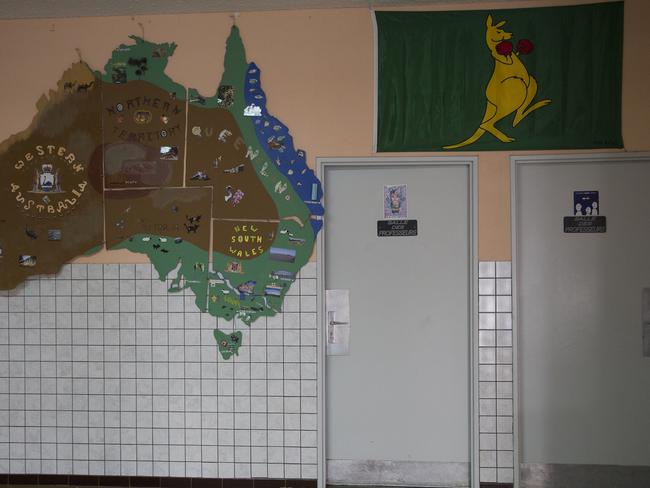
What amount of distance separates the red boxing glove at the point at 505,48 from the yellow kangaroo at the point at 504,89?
13 mm

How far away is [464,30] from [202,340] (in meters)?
2.63

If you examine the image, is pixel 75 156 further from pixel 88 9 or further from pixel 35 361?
Result: pixel 35 361

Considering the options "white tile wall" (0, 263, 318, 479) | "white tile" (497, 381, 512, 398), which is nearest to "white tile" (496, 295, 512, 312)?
"white tile" (497, 381, 512, 398)

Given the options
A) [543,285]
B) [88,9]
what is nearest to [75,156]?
[88,9]

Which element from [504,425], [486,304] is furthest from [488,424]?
[486,304]

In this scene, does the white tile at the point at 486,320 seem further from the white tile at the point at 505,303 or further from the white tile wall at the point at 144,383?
the white tile wall at the point at 144,383

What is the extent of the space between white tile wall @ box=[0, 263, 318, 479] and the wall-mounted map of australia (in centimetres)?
13

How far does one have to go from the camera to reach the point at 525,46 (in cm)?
334

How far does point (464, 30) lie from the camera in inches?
133

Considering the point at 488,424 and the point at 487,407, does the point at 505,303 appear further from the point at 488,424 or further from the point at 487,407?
the point at 488,424

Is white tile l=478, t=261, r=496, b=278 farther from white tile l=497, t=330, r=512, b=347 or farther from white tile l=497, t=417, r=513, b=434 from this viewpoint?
white tile l=497, t=417, r=513, b=434

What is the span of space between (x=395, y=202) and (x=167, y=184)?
152 centimetres

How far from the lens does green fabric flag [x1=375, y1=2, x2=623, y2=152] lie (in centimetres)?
331

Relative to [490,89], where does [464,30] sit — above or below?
above
